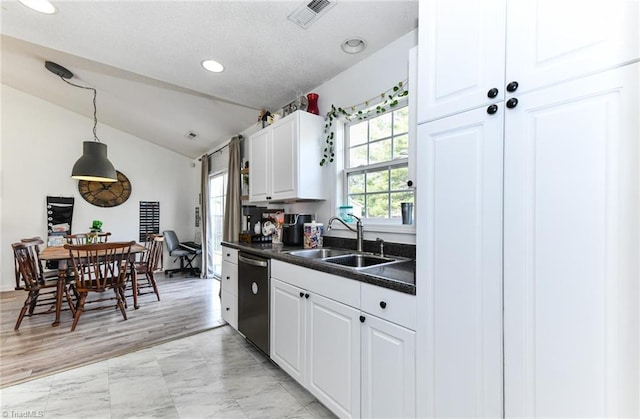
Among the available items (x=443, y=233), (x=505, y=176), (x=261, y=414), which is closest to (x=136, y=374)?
(x=261, y=414)

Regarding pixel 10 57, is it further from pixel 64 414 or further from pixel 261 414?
pixel 261 414

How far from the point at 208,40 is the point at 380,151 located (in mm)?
1530

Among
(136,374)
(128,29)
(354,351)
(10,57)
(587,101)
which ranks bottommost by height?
(136,374)

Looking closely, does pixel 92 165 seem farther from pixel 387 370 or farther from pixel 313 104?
pixel 387 370

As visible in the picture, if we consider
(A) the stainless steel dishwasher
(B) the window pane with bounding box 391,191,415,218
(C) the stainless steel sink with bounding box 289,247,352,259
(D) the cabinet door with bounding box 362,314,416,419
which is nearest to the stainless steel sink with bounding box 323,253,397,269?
(C) the stainless steel sink with bounding box 289,247,352,259

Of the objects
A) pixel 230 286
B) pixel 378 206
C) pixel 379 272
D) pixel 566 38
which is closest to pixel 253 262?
pixel 230 286

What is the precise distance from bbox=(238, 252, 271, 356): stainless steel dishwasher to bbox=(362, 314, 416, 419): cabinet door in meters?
1.00

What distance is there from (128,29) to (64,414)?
256 centimetres

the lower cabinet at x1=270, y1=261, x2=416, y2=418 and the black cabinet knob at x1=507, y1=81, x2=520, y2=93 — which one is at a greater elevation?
the black cabinet knob at x1=507, y1=81, x2=520, y2=93

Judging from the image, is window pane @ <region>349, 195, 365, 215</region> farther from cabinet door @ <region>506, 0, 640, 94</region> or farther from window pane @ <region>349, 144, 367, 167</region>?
cabinet door @ <region>506, 0, 640, 94</region>

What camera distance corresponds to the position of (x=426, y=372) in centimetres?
115

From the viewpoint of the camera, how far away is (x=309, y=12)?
70.9 inches

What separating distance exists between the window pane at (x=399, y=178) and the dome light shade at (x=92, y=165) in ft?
12.9

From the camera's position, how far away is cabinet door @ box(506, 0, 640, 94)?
0.76 metres
